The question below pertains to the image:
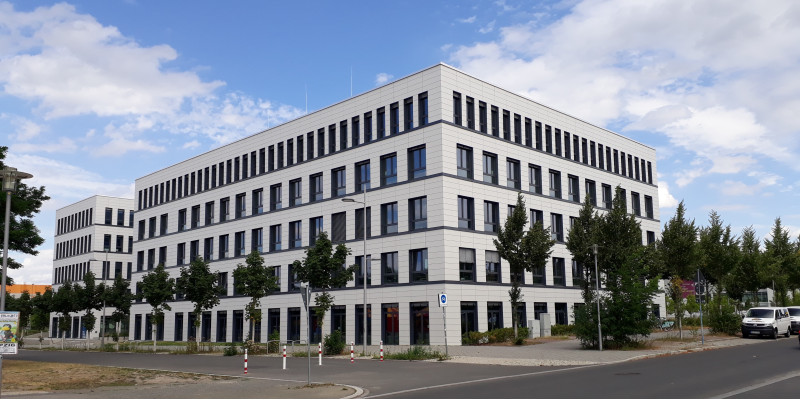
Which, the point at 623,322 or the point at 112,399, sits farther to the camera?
the point at 623,322

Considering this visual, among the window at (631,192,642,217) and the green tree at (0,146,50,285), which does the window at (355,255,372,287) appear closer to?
the green tree at (0,146,50,285)

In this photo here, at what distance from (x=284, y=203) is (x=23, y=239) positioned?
2544 cm

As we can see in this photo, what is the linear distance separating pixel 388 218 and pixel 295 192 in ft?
37.4

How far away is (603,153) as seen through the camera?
2347 inches

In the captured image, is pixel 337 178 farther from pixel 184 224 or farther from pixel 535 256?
pixel 184 224

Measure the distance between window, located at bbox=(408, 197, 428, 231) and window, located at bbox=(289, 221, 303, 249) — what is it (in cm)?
1198

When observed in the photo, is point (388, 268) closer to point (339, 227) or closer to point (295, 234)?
point (339, 227)

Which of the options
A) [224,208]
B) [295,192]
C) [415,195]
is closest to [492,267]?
[415,195]

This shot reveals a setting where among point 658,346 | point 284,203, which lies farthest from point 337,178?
point 658,346

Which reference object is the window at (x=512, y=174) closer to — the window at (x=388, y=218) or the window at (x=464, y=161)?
the window at (x=464, y=161)

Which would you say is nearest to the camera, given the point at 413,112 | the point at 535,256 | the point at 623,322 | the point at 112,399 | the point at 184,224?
the point at 112,399

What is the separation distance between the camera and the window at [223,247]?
6149 cm

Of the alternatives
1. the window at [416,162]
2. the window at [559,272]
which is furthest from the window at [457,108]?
the window at [559,272]

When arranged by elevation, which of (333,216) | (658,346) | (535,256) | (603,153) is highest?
(603,153)
